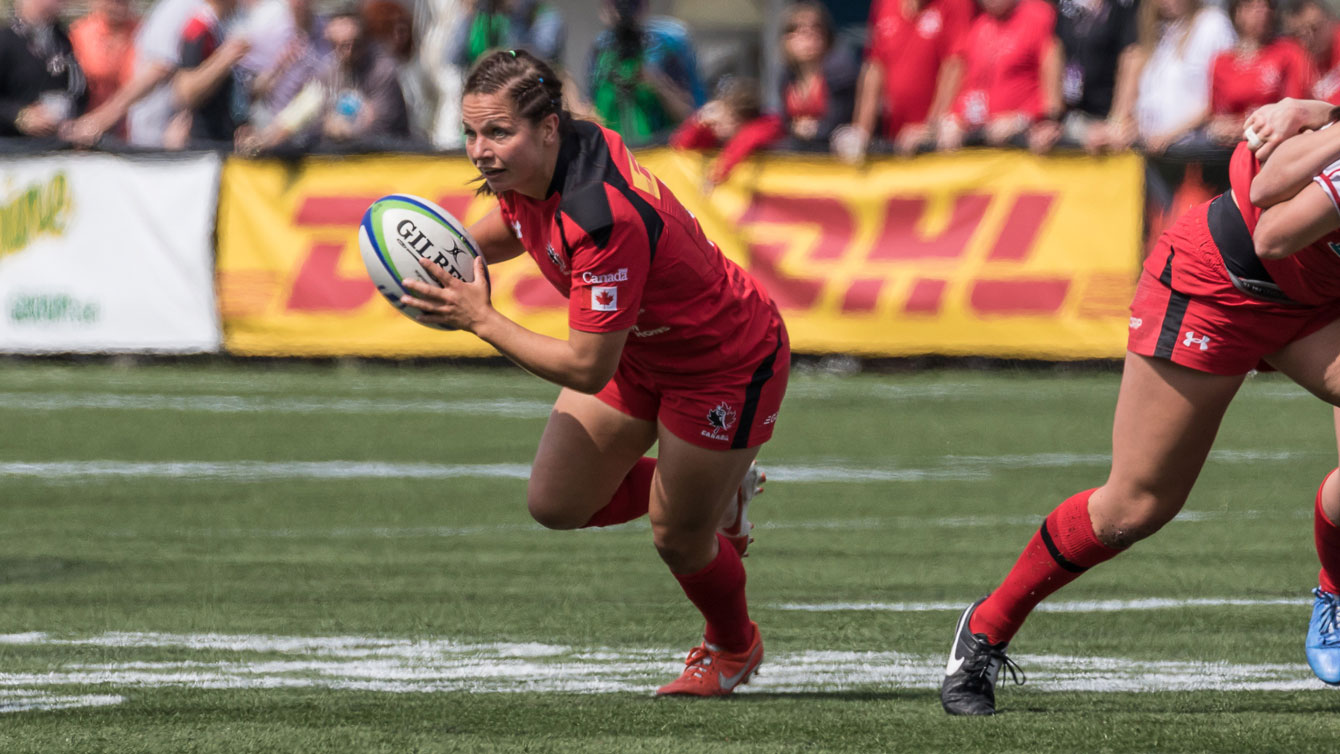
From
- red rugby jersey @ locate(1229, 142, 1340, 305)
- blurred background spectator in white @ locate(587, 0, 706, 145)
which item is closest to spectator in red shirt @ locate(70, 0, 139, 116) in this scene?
blurred background spectator in white @ locate(587, 0, 706, 145)

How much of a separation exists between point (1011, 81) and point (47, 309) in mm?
7363

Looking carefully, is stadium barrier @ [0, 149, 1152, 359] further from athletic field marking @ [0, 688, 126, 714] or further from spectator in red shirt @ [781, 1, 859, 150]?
athletic field marking @ [0, 688, 126, 714]

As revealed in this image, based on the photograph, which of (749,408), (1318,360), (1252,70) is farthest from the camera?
(1252,70)

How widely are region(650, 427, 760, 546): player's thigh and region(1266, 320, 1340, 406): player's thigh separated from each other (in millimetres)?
1558

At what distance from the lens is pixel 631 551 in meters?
8.07

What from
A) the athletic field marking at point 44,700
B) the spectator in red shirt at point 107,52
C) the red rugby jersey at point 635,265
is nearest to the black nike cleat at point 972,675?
the red rugby jersey at point 635,265

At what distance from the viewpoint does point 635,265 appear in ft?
16.9

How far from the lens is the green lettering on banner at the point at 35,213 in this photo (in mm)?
14445

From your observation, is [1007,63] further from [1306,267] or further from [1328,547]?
[1306,267]

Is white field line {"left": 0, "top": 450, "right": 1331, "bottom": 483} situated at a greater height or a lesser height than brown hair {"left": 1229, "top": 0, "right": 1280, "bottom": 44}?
lesser

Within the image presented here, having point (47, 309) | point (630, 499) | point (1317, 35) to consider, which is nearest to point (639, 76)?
point (47, 309)

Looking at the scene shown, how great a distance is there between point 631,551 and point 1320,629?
10.8 ft

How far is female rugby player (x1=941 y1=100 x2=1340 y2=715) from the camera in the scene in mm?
4906

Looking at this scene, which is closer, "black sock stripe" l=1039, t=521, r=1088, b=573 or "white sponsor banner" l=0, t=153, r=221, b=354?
"black sock stripe" l=1039, t=521, r=1088, b=573
